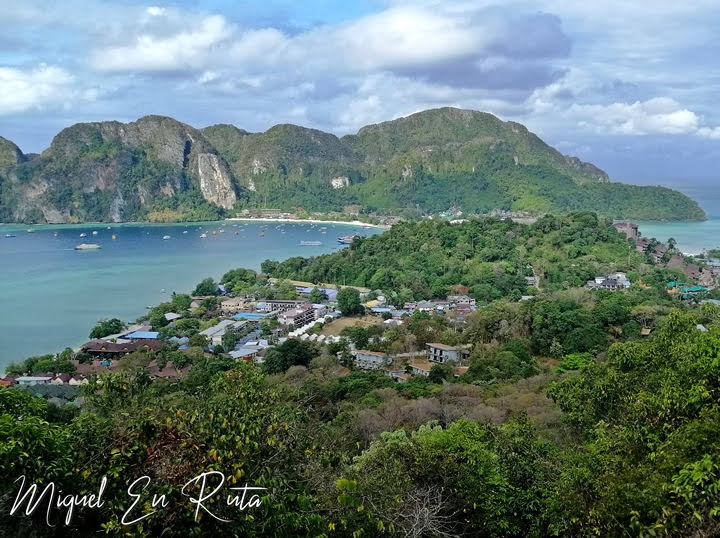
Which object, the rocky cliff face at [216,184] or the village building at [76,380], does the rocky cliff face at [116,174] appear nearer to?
the rocky cliff face at [216,184]

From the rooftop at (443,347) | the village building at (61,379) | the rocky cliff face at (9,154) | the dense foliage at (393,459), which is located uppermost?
the rocky cliff face at (9,154)

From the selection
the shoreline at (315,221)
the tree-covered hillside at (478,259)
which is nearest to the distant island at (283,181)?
the shoreline at (315,221)

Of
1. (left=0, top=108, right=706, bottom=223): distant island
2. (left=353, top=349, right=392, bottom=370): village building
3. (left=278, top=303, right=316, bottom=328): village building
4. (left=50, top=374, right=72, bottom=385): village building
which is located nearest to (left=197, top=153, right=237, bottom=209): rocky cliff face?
(left=0, top=108, right=706, bottom=223): distant island

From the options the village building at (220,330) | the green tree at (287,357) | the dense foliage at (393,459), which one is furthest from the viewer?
the village building at (220,330)

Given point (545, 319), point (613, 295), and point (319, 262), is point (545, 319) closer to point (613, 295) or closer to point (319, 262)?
point (613, 295)

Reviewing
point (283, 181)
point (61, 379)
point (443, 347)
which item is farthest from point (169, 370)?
point (283, 181)

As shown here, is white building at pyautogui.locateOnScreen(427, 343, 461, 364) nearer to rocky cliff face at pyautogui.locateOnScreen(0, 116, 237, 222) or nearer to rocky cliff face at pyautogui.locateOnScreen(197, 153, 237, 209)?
rocky cliff face at pyautogui.locateOnScreen(0, 116, 237, 222)

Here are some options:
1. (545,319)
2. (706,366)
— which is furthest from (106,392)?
(545,319)
